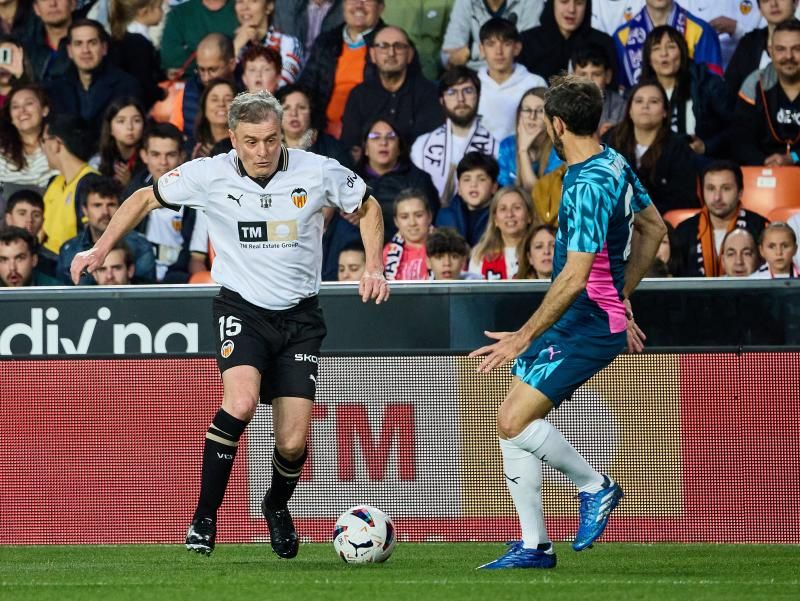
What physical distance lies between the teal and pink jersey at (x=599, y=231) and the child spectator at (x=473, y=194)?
15.0ft

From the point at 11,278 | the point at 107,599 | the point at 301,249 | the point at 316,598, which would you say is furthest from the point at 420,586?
the point at 11,278

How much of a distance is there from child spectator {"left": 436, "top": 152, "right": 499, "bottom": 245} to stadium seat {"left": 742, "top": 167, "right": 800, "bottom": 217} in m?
2.02

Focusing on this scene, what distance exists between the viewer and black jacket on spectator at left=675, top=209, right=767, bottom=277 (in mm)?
10617

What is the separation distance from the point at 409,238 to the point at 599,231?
190 inches

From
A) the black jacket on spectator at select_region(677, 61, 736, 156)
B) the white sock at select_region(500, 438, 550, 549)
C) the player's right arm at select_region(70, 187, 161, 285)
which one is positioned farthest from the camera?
the black jacket on spectator at select_region(677, 61, 736, 156)

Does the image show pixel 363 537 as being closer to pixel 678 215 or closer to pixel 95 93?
pixel 678 215

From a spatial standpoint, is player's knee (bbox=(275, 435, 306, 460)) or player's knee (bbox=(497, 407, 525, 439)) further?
player's knee (bbox=(275, 435, 306, 460))

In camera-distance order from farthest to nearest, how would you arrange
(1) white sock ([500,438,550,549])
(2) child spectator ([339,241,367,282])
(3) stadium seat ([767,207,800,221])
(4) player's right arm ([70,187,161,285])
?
(3) stadium seat ([767,207,800,221]) < (2) child spectator ([339,241,367,282]) < (4) player's right arm ([70,187,161,285]) < (1) white sock ([500,438,550,549])

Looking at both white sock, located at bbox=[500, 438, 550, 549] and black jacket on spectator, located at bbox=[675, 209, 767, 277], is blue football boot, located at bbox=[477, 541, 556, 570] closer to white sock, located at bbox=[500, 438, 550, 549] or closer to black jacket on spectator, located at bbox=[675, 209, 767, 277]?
white sock, located at bbox=[500, 438, 550, 549]

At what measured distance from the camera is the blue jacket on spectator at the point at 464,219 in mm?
11375

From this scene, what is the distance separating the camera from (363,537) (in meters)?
7.18

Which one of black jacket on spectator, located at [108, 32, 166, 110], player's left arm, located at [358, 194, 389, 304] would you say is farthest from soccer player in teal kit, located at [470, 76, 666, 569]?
black jacket on spectator, located at [108, 32, 166, 110]

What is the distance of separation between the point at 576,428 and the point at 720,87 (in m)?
4.29

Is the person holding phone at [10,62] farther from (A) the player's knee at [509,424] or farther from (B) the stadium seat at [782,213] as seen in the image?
(A) the player's knee at [509,424]
